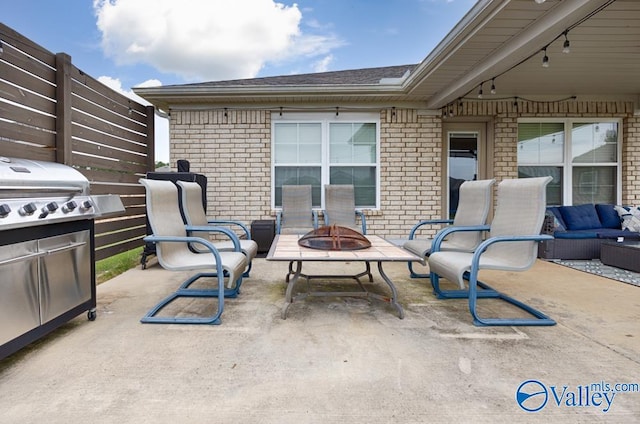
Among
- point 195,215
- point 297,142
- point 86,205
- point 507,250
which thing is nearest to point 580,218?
point 507,250

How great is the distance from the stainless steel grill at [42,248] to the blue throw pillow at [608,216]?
6762mm

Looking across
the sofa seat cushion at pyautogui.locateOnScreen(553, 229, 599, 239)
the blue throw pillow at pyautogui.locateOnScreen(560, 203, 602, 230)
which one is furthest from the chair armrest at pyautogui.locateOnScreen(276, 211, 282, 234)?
the blue throw pillow at pyautogui.locateOnScreen(560, 203, 602, 230)

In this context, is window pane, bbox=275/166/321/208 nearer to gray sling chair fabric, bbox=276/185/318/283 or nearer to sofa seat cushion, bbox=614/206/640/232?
gray sling chair fabric, bbox=276/185/318/283

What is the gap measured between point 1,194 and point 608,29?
5193 mm

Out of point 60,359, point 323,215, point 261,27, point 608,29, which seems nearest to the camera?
point 60,359

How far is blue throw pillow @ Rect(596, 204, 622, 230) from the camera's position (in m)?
5.27

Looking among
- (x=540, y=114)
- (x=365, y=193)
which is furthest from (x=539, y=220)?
(x=540, y=114)

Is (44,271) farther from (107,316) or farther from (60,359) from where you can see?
(107,316)

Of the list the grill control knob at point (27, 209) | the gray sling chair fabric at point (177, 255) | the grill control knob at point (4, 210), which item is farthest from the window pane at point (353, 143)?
the grill control knob at point (4, 210)

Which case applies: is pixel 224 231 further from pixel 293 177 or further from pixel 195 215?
pixel 293 177

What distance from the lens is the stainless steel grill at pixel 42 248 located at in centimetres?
188

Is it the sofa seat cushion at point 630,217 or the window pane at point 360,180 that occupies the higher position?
the window pane at point 360,180

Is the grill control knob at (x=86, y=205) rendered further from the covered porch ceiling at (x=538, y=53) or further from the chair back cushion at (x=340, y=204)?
the covered porch ceiling at (x=538, y=53)

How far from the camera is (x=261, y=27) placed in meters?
9.62
